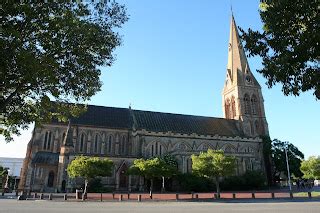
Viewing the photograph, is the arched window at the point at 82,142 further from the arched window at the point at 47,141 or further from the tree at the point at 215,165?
the tree at the point at 215,165

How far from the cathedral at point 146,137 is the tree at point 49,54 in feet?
111

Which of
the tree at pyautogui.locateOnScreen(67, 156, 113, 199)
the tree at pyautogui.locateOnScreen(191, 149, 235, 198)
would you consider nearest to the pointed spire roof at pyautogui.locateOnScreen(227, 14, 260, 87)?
the tree at pyautogui.locateOnScreen(191, 149, 235, 198)

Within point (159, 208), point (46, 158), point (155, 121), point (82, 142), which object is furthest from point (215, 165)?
point (82, 142)

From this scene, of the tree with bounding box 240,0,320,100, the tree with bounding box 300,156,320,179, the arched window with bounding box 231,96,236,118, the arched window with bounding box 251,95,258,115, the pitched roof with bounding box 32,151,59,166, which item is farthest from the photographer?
the arched window with bounding box 231,96,236,118

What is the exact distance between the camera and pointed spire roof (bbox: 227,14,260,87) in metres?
72.1

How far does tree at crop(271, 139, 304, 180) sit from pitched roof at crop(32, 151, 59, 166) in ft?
152

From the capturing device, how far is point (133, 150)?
5553cm

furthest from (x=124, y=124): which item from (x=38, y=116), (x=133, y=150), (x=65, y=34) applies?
(x=65, y=34)

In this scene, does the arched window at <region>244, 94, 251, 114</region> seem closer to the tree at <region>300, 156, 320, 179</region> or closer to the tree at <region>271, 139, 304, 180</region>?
the tree at <region>271, 139, 304, 180</region>

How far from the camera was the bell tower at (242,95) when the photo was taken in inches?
2739

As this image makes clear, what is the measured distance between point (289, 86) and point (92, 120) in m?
51.0

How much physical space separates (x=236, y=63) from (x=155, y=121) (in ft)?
91.3

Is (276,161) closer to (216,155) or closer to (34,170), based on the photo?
(216,155)

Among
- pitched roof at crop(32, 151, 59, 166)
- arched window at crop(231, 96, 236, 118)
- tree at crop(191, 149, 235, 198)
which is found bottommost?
tree at crop(191, 149, 235, 198)
